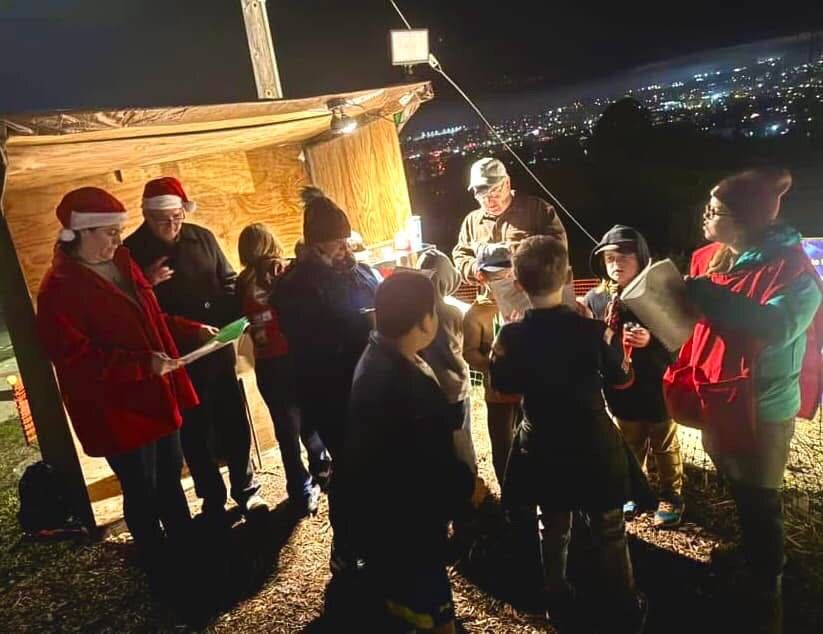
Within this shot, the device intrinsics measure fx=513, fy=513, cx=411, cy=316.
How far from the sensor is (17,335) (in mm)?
3855

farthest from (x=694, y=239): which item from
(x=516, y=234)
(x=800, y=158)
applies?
(x=800, y=158)

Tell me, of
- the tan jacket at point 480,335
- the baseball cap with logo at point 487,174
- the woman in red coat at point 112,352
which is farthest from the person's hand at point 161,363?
the baseball cap with logo at point 487,174

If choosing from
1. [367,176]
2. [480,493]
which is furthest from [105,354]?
[367,176]

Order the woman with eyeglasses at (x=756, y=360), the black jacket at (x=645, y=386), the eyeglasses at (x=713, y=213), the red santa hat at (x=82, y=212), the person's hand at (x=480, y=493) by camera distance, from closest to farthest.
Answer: the woman with eyeglasses at (x=756, y=360)
the eyeglasses at (x=713, y=213)
the red santa hat at (x=82, y=212)
the black jacket at (x=645, y=386)
the person's hand at (x=480, y=493)

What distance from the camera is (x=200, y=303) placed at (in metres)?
3.90

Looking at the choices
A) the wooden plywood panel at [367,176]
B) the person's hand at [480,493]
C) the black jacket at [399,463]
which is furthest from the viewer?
the wooden plywood panel at [367,176]

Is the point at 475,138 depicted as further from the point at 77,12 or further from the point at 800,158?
the point at 77,12

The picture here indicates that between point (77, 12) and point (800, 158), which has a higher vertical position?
point (77, 12)

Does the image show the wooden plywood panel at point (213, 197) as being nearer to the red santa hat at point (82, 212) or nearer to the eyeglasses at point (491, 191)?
the red santa hat at point (82, 212)

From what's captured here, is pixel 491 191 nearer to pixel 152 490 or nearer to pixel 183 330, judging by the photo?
pixel 183 330

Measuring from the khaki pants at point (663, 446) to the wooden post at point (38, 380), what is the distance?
409 cm

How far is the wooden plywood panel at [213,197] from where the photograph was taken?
13.1 feet

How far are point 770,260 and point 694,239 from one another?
16.7m

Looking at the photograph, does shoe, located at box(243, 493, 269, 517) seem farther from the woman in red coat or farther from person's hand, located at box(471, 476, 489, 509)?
person's hand, located at box(471, 476, 489, 509)
